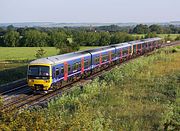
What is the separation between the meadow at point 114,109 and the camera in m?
10.3

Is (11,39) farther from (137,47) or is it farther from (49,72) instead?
(49,72)

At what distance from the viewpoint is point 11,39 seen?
10581cm

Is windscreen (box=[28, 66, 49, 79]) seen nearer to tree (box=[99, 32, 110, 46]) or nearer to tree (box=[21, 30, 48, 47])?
tree (box=[21, 30, 48, 47])

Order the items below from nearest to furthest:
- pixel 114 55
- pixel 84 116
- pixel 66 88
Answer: pixel 84 116 < pixel 66 88 < pixel 114 55

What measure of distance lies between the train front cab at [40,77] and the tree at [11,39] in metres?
81.3

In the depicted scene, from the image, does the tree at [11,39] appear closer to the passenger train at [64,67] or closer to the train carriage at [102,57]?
the train carriage at [102,57]

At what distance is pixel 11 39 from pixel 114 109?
91.5 m

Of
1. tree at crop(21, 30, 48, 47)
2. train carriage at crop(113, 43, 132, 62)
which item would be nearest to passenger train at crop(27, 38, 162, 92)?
train carriage at crop(113, 43, 132, 62)

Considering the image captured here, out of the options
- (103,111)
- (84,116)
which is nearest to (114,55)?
(103,111)

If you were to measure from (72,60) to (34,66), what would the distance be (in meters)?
4.31

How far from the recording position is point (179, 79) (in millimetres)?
28594

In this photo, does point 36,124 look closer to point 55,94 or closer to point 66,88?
point 55,94

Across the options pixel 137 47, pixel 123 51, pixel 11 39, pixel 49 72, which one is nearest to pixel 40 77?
pixel 49 72

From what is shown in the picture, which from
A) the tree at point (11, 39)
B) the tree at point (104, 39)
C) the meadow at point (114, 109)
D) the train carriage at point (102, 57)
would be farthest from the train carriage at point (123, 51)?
the tree at point (11, 39)
